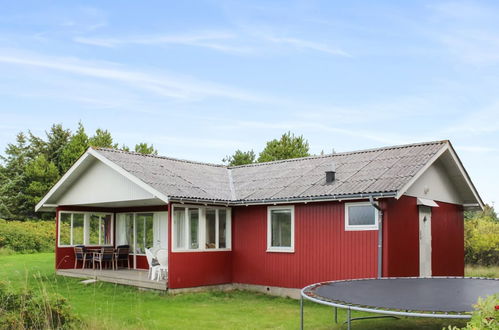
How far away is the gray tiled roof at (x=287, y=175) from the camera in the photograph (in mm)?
13461

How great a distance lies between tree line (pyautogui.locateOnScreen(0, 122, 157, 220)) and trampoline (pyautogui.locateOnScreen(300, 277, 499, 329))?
89.1 feet

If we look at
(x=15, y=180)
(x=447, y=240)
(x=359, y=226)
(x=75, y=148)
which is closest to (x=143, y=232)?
(x=359, y=226)

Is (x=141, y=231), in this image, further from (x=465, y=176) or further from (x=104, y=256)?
(x=465, y=176)

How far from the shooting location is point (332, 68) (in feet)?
47.9

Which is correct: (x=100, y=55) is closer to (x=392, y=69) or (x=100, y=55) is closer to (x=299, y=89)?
(x=299, y=89)

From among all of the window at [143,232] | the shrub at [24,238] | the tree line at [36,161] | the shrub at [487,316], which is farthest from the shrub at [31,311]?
the tree line at [36,161]

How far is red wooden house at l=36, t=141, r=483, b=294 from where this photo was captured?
13133mm

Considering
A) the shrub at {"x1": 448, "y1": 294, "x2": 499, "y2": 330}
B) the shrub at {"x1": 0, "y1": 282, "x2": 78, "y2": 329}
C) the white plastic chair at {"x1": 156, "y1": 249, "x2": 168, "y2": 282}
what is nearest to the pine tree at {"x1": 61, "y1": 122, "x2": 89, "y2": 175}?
the white plastic chair at {"x1": 156, "y1": 249, "x2": 168, "y2": 282}

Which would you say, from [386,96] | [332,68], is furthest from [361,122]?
[332,68]

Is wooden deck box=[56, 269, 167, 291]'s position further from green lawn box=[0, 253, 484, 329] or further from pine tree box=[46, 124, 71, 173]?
pine tree box=[46, 124, 71, 173]

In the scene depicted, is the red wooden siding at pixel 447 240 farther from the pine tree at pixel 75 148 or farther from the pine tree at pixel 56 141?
the pine tree at pixel 56 141

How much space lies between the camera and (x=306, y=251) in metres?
14.1

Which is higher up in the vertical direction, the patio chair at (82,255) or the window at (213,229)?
the window at (213,229)

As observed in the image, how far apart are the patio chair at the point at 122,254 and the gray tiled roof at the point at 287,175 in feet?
12.0
